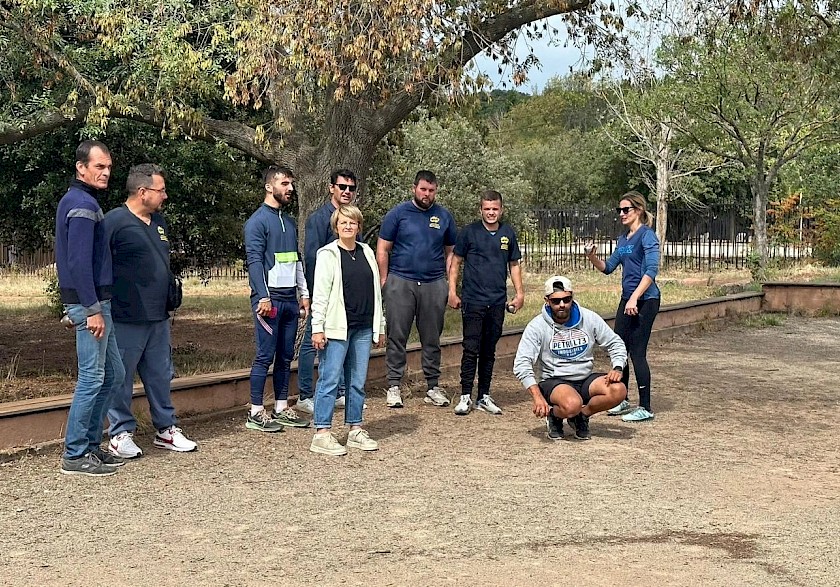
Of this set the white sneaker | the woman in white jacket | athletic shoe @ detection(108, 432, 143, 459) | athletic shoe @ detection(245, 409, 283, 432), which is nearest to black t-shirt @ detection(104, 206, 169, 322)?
athletic shoe @ detection(108, 432, 143, 459)

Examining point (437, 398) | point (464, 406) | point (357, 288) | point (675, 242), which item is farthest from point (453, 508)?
point (675, 242)

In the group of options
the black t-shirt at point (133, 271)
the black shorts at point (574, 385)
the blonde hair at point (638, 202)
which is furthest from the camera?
the blonde hair at point (638, 202)

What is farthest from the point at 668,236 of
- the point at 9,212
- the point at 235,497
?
the point at 235,497

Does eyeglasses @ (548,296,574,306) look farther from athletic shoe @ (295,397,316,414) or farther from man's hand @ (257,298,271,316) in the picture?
athletic shoe @ (295,397,316,414)

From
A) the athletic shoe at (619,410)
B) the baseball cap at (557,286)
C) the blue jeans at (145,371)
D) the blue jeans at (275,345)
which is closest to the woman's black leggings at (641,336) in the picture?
the athletic shoe at (619,410)

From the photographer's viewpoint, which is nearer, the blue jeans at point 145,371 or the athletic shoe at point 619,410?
the blue jeans at point 145,371

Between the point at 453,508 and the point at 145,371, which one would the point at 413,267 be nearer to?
the point at 145,371

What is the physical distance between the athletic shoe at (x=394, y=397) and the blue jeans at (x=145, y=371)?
2214 millimetres

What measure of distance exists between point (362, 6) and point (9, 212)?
6.98m

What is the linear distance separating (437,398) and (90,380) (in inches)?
137

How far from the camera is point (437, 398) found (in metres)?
9.22

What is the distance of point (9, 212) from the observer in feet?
44.6

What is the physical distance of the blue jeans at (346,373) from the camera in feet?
23.7

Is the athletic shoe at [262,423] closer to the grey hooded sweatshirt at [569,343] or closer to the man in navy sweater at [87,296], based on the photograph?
the man in navy sweater at [87,296]
